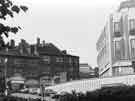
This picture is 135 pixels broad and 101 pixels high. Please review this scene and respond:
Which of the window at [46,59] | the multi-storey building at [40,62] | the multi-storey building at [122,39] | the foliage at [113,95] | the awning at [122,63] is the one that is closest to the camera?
the foliage at [113,95]

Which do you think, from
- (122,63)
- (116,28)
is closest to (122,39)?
(116,28)

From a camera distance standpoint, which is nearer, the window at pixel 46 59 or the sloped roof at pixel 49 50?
the window at pixel 46 59

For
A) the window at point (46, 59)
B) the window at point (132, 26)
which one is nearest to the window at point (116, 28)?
the window at point (132, 26)

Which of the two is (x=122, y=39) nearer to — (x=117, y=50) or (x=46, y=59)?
(x=117, y=50)

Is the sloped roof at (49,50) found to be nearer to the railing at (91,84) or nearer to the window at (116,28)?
the window at (116,28)

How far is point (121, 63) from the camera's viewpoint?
61000 millimetres

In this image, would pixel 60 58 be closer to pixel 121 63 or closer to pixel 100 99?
pixel 121 63

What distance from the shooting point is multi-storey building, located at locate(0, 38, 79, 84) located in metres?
90.7

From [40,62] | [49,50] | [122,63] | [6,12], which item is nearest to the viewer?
[6,12]

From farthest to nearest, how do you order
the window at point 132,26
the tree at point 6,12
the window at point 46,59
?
the window at point 46,59
the window at point 132,26
the tree at point 6,12

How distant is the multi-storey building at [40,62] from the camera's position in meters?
90.7

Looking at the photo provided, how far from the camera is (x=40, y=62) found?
3866 inches

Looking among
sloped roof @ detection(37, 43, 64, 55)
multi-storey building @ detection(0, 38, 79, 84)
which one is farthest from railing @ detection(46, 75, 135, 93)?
sloped roof @ detection(37, 43, 64, 55)

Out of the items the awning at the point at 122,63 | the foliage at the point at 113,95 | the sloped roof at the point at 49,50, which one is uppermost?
the sloped roof at the point at 49,50
